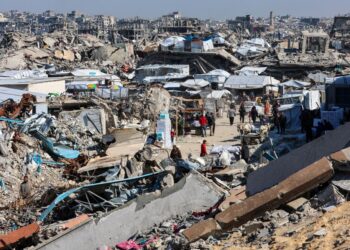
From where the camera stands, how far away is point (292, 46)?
157 ft

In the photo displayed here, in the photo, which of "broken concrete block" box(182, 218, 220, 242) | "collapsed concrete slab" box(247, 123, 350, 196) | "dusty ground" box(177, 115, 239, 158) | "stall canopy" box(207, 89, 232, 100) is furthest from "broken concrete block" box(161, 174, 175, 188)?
"stall canopy" box(207, 89, 232, 100)

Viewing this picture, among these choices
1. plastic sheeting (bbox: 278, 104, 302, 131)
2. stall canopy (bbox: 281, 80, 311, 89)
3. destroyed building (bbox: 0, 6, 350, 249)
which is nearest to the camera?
destroyed building (bbox: 0, 6, 350, 249)

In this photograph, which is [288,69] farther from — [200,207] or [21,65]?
[200,207]

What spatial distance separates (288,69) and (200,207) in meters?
24.1

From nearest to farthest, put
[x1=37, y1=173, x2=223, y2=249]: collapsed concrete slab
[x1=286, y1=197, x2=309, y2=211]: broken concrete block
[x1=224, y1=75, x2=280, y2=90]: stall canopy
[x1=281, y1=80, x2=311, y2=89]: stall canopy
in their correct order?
1. [x1=286, y1=197, x2=309, y2=211]: broken concrete block
2. [x1=37, y1=173, x2=223, y2=249]: collapsed concrete slab
3. [x1=281, y1=80, x2=311, y2=89]: stall canopy
4. [x1=224, y1=75, x2=280, y2=90]: stall canopy

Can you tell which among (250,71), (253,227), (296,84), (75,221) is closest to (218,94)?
(296,84)

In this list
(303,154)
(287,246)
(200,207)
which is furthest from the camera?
(200,207)

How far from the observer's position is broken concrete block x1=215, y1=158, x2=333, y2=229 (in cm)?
741

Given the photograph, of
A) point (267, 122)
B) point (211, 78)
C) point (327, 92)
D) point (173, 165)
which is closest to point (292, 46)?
point (211, 78)

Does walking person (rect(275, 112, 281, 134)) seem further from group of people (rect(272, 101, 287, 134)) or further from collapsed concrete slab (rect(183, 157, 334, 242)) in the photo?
collapsed concrete slab (rect(183, 157, 334, 242))

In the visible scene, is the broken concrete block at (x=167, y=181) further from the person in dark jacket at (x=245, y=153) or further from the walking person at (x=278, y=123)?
the walking person at (x=278, y=123)

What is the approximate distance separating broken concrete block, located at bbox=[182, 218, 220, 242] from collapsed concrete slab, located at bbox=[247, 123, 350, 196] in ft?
4.58

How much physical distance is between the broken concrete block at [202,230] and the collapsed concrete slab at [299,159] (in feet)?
4.58

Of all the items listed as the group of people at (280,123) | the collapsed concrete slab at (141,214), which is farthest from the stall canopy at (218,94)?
the collapsed concrete slab at (141,214)
